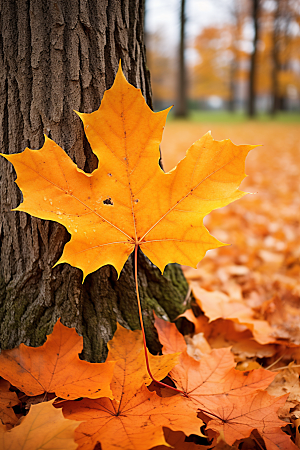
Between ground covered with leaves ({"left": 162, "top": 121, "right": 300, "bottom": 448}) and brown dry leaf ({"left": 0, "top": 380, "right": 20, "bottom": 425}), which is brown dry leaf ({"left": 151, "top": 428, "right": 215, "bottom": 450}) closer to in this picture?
ground covered with leaves ({"left": 162, "top": 121, "right": 300, "bottom": 448})

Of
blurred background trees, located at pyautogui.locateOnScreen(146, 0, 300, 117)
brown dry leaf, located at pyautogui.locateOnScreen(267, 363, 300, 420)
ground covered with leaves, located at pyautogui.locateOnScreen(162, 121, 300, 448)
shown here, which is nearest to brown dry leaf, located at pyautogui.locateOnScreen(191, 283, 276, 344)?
ground covered with leaves, located at pyautogui.locateOnScreen(162, 121, 300, 448)

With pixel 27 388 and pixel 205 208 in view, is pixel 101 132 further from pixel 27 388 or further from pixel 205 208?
pixel 27 388

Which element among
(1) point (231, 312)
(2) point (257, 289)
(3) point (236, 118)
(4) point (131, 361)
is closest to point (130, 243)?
(4) point (131, 361)

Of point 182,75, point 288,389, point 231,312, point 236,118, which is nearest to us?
point 288,389

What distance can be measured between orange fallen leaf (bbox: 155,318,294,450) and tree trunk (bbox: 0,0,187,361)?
9.8 inches

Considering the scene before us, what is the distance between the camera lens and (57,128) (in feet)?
3.28

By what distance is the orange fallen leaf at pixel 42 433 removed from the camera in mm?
678

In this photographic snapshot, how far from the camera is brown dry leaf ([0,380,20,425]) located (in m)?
0.88

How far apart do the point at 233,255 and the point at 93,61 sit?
A: 1690mm

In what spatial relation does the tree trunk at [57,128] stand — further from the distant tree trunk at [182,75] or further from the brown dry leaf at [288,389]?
the distant tree trunk at [182,75]

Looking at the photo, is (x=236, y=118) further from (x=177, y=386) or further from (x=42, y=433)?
(x=42, y=433)

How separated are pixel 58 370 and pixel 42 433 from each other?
0.23 m

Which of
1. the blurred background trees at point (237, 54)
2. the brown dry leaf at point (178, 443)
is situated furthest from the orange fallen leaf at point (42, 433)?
the blurred background trees at point (237, 54)

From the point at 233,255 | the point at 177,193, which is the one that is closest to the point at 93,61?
the point at 177,193
